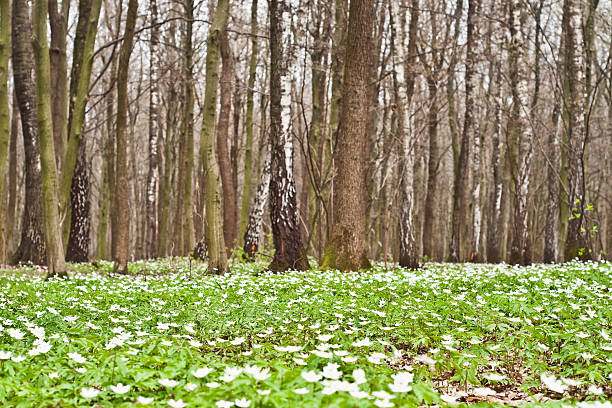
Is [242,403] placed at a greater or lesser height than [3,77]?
lesser

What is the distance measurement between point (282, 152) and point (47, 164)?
156 inches

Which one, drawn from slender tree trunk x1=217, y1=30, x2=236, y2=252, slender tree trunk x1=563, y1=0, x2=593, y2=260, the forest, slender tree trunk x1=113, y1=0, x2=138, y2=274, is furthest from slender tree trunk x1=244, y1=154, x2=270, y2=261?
slender tree trunk x1=563, y1=0, x2=593, y2=260

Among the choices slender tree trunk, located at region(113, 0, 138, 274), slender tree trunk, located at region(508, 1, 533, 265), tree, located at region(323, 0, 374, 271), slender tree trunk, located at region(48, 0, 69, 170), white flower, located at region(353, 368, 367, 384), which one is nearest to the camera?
white flower, located at region(353, 368, 367, 384)

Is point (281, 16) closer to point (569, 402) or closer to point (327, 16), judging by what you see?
point (327, 16)

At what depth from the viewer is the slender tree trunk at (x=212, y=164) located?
916 cm

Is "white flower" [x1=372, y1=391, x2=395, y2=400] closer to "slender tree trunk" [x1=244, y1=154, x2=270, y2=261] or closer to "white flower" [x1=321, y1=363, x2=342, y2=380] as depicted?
"white flower" [x1=321, y1=363, x2=342, y2=380]

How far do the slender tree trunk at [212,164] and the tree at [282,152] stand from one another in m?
0.96

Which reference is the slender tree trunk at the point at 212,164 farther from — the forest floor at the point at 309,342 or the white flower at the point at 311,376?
the white flower at the point at 311,376

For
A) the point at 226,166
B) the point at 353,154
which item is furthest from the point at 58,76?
the point at 353,154

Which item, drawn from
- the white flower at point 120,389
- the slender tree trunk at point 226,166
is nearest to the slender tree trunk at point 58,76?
the slender tree trunk at point 226,166

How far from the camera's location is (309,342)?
397cm

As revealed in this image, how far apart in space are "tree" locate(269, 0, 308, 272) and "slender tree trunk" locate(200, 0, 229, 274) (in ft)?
3.14

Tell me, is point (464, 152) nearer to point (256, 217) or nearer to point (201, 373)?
point (256, 217)

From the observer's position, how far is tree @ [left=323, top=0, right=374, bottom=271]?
31.1 feet
